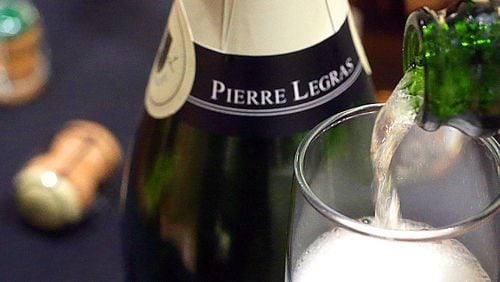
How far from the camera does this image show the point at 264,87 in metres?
0.47

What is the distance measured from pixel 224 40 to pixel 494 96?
164 mm

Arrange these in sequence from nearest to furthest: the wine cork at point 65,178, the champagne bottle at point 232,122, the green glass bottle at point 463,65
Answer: the green glass bottle at point 463,65, the champagne bottle at point 232,122, the wine cork at point 65,178

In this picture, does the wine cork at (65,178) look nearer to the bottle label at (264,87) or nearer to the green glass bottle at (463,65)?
the bottle label at (264,87)

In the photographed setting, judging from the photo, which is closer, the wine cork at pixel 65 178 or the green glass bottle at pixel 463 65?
the green glass bottle at pixel 463 65

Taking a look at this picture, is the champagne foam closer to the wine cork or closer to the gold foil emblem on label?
the gold foil emblem on label

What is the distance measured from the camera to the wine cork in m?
0.76

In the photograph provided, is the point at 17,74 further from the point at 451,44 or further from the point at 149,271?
the point at 451,44

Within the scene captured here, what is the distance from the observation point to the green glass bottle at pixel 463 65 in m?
0.34

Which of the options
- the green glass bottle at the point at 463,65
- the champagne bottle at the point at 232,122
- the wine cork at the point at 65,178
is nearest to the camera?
the green glass bottle at the point at 463,65

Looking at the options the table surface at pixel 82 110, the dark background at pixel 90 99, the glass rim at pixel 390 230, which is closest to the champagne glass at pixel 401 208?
the glass rim at pixel 390 230

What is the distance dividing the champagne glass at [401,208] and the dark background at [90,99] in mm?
215

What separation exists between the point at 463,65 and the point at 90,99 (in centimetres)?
65

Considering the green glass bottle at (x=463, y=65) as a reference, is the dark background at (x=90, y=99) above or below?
below

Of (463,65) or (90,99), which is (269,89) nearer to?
(463,65)
